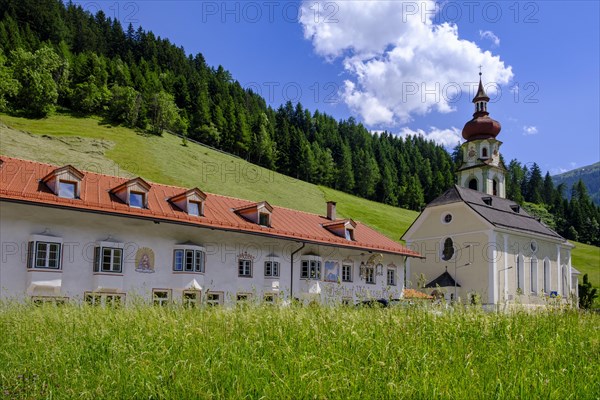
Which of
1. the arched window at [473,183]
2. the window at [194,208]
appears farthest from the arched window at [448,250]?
the window at [194,208]

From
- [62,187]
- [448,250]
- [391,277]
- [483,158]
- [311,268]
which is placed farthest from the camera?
[483,158]

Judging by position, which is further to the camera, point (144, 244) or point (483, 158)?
point (483, 158)

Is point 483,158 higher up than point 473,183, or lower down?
higher up

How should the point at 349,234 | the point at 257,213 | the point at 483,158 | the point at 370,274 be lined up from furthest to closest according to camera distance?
the point at 483,158 < the point at 370,274 < the point at 349,234 < the point at 257,213

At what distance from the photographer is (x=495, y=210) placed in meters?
48.3

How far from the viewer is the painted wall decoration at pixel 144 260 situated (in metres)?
24.1

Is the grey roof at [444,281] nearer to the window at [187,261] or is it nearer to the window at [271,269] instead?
the window at [271,269]

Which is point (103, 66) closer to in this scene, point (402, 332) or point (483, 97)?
point (483, 97)

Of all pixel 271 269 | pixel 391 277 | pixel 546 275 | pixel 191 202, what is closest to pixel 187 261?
pixel 191 202

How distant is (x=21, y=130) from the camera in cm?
6956

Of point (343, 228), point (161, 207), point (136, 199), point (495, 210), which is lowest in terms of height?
point (343, 228)

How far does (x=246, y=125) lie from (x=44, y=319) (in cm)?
9802

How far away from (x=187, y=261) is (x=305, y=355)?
20.1 m

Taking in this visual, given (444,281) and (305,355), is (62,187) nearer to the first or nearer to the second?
(305,355)
